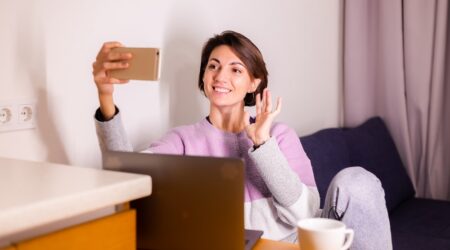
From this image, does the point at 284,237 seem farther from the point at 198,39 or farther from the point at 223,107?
the point at 198,39

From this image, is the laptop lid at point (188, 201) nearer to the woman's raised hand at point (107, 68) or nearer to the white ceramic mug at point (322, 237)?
the white ceramic mug at point (322, 237)

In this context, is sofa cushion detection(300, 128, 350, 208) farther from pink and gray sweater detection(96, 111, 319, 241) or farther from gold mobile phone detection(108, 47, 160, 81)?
gold mobile phone detection(108, 47, 160, 81)

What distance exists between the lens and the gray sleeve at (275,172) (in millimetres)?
1539

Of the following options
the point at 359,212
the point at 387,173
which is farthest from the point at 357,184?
the point at 387,173

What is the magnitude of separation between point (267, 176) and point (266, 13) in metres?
1.16

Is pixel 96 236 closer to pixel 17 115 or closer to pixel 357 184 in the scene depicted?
pixel 17 115

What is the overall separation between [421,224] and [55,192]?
206cm

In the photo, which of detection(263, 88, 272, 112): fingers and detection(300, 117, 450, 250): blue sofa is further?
detection(300, 117, 450, 250): blue sofa

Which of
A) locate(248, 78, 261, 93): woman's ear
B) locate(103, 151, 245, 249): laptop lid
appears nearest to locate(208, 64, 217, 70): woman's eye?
locate(248, 78, 261, 93): woman's ear

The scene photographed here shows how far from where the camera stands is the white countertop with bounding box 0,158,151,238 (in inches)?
31.0

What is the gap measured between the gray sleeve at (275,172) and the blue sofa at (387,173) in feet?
2.64

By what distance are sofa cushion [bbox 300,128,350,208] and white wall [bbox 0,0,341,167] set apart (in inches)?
7.8

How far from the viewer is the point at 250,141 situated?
1.81 metres

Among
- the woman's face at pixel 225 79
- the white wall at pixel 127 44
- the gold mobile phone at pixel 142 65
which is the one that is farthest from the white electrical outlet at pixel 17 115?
the woman's face at pixel 225 79
